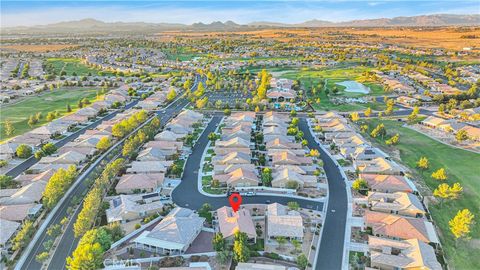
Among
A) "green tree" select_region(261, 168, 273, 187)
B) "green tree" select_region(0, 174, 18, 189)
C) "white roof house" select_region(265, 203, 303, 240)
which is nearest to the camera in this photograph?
"white roof house" select_region(265, 203, 303, 240)

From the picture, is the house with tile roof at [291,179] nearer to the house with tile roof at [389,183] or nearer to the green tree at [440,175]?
the house with tile roof at [389,183]

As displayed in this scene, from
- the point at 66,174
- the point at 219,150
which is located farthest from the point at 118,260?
the point at 219,150

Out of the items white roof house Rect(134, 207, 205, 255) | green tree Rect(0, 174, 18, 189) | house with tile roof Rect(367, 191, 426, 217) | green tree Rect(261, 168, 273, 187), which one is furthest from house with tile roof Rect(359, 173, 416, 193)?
green tree Rect(0, 174, 18, 189)

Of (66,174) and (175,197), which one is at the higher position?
(66,174)

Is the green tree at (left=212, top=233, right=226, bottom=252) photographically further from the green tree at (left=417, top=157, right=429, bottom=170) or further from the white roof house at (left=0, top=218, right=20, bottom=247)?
the green tree at (left=417, top=157, right=429, bottom=170)

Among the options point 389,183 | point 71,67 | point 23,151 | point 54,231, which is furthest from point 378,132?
point 71,67

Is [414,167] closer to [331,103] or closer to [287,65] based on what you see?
[331,103]

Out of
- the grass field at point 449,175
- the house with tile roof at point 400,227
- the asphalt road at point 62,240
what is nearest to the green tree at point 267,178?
the house with tile roof at point 400,227
